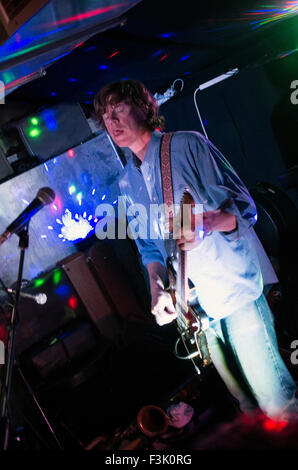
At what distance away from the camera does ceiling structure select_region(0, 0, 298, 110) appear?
225cm

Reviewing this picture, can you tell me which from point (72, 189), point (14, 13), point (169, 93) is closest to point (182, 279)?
point (14, 13)

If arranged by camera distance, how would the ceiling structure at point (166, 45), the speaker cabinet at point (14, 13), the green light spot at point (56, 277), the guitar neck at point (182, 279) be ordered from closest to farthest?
1. the guitar neck at point (182, 279)
2. the speaker cabinet at point (14, 13)
3. the ceiling structure at point (166, 45)
4. the green light spot at point (56, 277)

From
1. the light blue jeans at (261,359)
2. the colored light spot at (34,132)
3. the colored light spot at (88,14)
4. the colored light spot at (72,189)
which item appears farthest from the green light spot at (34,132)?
the light blue jeans at (261,359)

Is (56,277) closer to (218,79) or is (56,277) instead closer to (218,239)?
(218,239)

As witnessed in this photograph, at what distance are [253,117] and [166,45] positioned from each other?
1.69 metres

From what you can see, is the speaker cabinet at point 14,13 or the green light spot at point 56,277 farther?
the green light spot at point 56,277

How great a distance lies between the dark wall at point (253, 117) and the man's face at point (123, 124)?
102 inches

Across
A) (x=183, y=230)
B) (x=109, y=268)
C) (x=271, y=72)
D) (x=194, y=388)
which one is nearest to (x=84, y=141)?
(x=109, y=268)

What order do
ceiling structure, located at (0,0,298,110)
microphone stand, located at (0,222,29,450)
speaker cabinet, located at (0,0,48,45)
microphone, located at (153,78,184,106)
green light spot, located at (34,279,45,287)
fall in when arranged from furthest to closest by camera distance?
1. microphone, located at (153,78,184,106)
2. green light spot, located at (34,279,45,287)
3. ceiling structure, located at (0,0,298,110)
4. speaker cabinet, located at (0,0,48,45)
5. microphone stand, located at (0,222,29,450)

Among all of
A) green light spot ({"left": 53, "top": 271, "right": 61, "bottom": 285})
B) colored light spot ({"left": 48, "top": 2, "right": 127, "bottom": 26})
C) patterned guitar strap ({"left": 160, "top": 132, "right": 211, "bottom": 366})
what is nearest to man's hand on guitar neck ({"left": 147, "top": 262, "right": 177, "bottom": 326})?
patterned guitar strap ({"left": 160, "top": 132, "right": 211, "bottom": 366})

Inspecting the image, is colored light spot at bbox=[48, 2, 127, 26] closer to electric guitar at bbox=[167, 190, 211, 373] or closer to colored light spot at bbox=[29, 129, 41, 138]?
electric guitar at bbox=[167, 190, 211, 373]

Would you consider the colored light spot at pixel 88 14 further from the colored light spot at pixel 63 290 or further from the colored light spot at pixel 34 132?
the colored light spot at pixel 63 290

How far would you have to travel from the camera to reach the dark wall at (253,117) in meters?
3.65

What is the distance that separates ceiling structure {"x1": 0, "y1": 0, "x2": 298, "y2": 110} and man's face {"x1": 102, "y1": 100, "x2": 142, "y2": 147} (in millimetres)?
560
